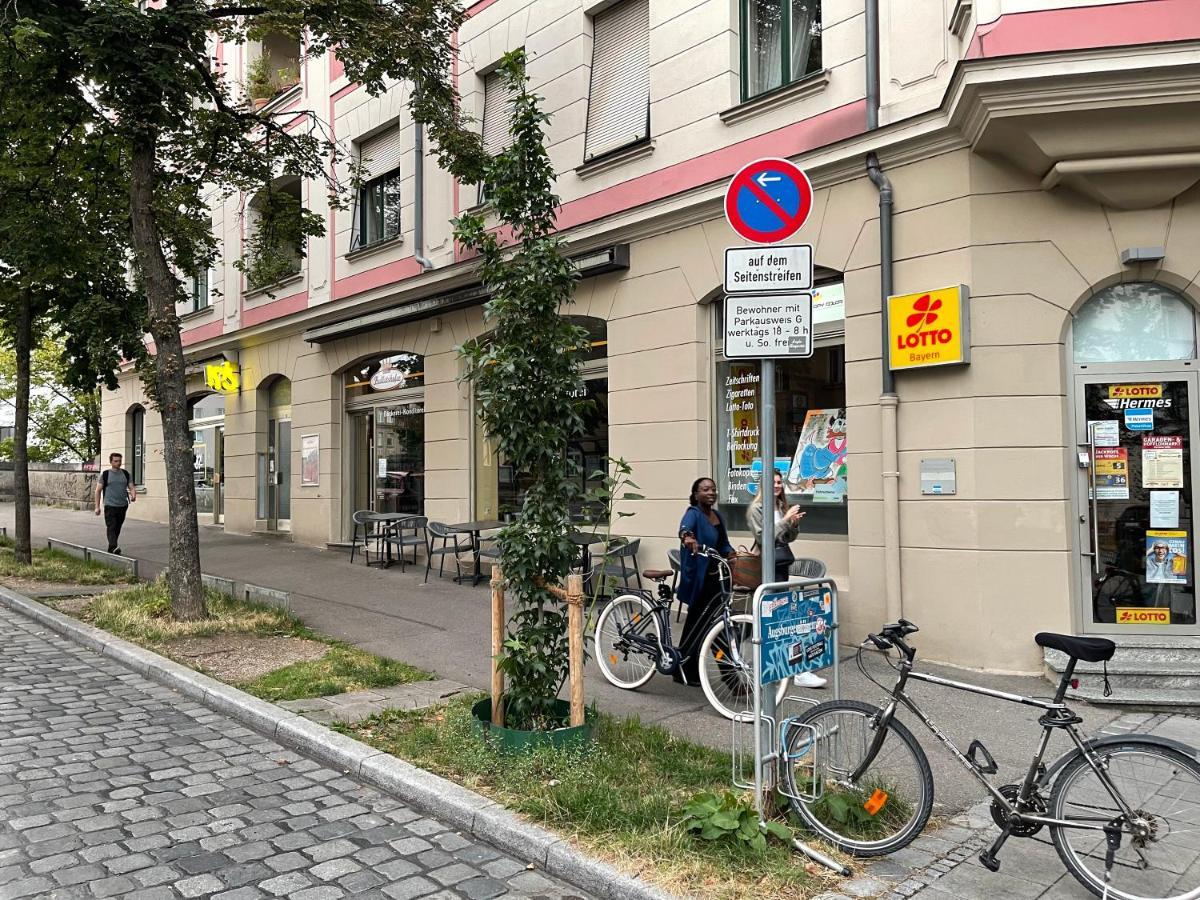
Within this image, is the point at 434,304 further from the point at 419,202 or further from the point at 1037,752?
the point at 1037,752

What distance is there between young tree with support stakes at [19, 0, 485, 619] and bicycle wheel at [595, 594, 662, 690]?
159 inches

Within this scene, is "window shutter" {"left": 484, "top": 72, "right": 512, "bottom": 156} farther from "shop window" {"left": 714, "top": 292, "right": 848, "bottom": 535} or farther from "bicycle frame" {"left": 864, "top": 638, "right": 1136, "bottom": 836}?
"bicycle frame" {"left": 864, "top": 638, "right": 1136, "bottom": 836}

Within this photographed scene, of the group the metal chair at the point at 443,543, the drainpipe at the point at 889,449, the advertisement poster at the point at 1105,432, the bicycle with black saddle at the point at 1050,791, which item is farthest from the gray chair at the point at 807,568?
the metal chair at the point at 443,543

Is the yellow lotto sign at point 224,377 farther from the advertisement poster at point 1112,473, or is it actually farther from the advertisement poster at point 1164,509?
the advertisement poster at point 1164,509

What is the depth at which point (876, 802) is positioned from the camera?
149 inches

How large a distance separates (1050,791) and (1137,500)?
439 cm

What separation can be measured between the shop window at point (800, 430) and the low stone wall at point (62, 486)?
23818 mm

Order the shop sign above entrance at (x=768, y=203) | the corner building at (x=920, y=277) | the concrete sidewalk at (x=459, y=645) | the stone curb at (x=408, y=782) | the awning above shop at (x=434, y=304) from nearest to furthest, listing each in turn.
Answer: the stone curb at (x=408, y=782), the shop sign above entrance at (x=768, y=203), the concrete sidewalk at (x=459, y=645), the corner building at (x=920, y=277), the awning above shop at (x=434, y=304)

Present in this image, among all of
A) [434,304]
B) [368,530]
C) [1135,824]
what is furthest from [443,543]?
[1135,824]

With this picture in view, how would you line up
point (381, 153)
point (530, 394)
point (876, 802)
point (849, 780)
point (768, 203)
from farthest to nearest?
1. point (381, 153)
2. point (530, 394)
3. point (768, 203)
4. point (849, 780)
5. point (876, 802)

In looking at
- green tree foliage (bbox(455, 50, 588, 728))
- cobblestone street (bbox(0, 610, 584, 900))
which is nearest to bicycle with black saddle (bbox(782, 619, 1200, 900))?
cobblestone street (bbox(0, 610, 584, 900))

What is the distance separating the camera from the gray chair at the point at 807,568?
778cm

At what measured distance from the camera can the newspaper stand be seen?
3771 millimetres

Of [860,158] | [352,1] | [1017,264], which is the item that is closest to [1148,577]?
[1017,264]
